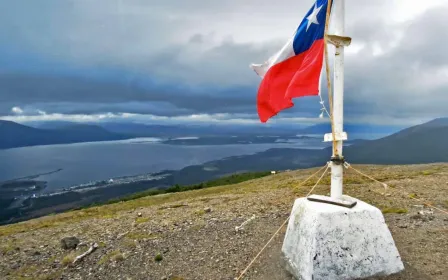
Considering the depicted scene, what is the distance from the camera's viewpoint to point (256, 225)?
11188 mm

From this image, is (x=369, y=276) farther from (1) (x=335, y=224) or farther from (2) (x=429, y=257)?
(2) (x=429, y=257)

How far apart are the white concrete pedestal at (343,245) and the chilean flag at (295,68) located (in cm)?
236

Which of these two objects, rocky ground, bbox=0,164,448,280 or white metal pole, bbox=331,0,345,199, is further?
rocky ground, bbox=0,164,448,280

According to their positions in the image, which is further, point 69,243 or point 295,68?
point 69,243

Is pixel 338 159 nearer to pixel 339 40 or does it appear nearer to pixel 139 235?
pixel 339 40

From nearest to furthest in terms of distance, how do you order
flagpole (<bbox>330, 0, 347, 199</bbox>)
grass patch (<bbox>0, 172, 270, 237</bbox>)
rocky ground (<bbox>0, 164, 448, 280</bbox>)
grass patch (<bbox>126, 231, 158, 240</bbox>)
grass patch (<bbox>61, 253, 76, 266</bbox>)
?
flagpole (<bbox>330, 0, 347, 199</bbox>), rocky ground (<bbox>0, 164, 448, 280</bbox>), grass patch (<bbox>61, 253, 76, 266</bbox>), grass patch (<bbox>126, 231, 158, 240</bbox>), grass patch (<bbox>0, 172, 270, 237</bbox>)

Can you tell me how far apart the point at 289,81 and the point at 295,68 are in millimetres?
325

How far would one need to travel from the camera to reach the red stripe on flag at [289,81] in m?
7.35

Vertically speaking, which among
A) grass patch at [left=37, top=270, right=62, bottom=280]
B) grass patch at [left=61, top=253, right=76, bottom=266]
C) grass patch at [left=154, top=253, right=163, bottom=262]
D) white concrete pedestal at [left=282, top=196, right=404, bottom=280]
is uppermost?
white concrete pedestal at [left=282, top=196, right=404, bottom=280]

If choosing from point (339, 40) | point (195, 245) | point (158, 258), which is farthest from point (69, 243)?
point (339, 40)

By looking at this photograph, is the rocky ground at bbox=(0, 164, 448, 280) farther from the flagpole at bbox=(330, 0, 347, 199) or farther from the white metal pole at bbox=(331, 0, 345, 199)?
the white metal pole at bbox=(331, 0, 345, 199)

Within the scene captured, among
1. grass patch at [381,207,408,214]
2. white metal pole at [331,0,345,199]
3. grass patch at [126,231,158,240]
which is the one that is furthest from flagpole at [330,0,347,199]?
grass patch at [126,231,158,240]

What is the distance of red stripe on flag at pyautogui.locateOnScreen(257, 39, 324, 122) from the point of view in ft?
24.1

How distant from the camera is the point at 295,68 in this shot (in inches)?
314
